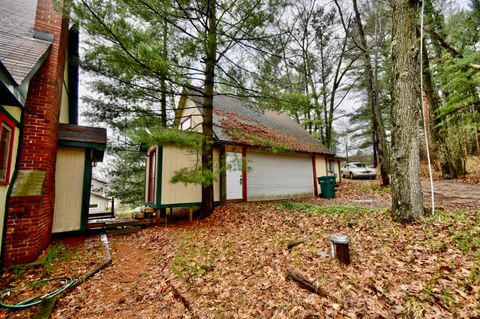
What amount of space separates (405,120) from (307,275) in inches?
135

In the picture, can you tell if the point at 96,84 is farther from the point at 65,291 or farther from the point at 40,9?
the point at 65,291

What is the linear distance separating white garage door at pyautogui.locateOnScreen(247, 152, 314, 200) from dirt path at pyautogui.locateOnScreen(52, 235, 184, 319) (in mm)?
6053

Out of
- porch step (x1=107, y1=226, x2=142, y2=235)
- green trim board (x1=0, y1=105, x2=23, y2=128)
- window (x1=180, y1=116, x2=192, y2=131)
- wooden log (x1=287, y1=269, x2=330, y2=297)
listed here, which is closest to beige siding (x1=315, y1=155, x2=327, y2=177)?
window (x1=180, y1=116, x2=192, y2=131)

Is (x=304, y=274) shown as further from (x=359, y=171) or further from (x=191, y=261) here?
(x=359, y=171)

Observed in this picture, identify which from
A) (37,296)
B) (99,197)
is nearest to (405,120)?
(37,296)

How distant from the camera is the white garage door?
32.9ft

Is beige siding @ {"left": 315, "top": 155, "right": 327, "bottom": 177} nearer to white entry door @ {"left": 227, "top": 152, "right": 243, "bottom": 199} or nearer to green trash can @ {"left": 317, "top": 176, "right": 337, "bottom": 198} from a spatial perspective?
green trash can @ {"left": 317, "top": 176, "right": 337, "bottom": 198}

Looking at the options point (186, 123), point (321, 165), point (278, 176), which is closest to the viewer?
point (278, 176)

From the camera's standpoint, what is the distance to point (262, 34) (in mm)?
6461

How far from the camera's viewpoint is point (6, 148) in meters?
3.96

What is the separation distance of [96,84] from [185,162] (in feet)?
15.5

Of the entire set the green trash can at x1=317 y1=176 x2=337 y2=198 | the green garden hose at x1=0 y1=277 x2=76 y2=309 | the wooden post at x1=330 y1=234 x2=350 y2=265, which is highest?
the green trash can at x1=317 y1=176 x2=337 y2=198

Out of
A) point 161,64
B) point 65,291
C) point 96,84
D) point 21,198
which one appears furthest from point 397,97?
point 96,84

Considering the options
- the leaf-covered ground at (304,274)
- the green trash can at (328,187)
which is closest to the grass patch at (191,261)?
the leaf-covered ground at (304,274)
